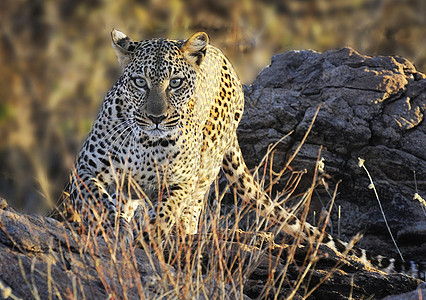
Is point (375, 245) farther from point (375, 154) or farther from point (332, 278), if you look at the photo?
point (332, 278)

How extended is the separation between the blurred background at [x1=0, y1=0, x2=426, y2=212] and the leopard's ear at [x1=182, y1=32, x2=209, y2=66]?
2.25 m

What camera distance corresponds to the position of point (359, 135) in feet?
27.3

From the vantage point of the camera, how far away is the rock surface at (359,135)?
26.6ft

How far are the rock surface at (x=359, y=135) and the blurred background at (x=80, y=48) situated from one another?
212cm

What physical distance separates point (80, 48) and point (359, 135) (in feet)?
17.3

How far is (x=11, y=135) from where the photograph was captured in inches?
416

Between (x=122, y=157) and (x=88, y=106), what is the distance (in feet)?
15.5

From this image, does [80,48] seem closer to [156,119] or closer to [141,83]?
[141,83]

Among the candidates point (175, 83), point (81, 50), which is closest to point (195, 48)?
point (175, 83)

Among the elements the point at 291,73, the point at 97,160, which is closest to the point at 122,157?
the point at 97,160

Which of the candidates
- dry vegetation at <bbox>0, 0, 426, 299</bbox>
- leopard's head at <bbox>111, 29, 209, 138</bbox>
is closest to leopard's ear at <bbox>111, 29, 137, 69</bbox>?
leopard's head at <bbox>111, 29, 209, 138</bbox>

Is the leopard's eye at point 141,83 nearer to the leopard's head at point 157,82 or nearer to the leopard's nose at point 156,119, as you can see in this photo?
the leopard's head at point 157,82

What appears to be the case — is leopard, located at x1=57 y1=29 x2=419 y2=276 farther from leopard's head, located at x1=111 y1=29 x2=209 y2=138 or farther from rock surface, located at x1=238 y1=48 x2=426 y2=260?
rock surface, located at x1=238 y1=48 x2=426 y2=260

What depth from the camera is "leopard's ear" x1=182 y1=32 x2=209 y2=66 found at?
702 cm
